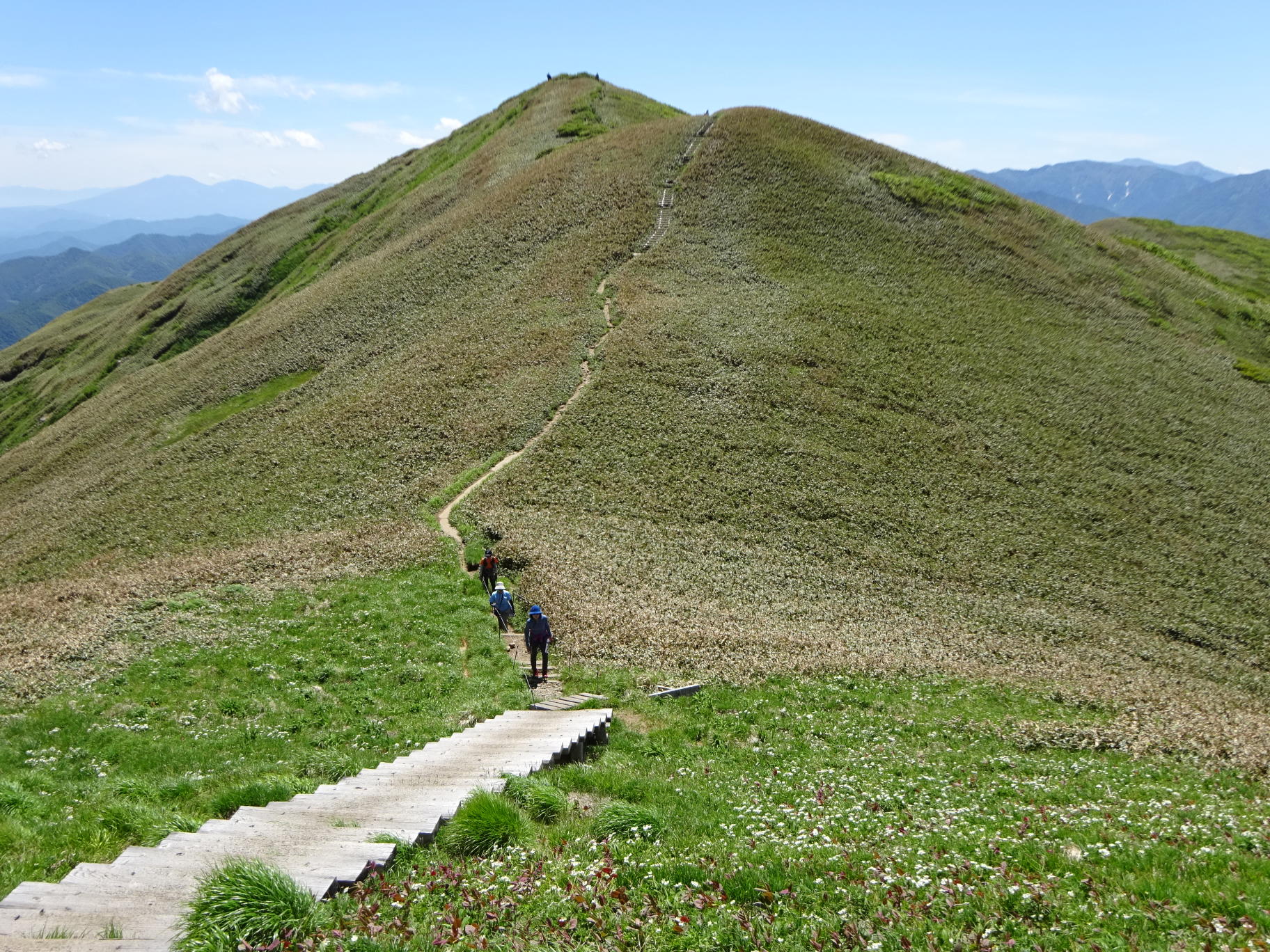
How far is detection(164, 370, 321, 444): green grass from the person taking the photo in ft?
190

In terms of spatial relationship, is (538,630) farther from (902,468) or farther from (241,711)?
(902,468)

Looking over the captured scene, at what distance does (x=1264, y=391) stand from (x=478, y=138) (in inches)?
3821

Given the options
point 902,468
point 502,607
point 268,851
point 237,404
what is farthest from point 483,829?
point 237,404

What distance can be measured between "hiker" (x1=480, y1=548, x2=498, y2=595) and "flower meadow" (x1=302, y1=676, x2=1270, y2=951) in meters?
13.7

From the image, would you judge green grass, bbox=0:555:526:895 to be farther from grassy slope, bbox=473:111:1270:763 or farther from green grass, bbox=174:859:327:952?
grassy slope, bbox=473:111:1270:763

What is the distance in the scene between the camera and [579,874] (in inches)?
369

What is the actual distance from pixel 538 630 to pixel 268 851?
14.6m

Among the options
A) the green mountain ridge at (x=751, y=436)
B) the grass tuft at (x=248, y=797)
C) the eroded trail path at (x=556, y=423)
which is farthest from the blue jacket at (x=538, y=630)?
the grass tuft at (x=248, y=797)

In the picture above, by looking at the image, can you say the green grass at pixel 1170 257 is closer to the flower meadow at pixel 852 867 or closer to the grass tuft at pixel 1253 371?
the grass tuft at pixel 1253 371

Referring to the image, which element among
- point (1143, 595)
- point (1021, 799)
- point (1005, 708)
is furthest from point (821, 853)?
point (1143, 595)

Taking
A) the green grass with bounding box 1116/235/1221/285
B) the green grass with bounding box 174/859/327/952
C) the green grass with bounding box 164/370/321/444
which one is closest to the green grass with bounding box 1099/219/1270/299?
the green grass with bounding box 1116/235/1221/285

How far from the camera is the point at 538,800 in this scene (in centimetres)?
1149

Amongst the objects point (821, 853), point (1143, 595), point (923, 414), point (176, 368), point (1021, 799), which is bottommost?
point (1143, 595)

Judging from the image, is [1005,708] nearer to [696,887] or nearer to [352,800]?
[696,887]
